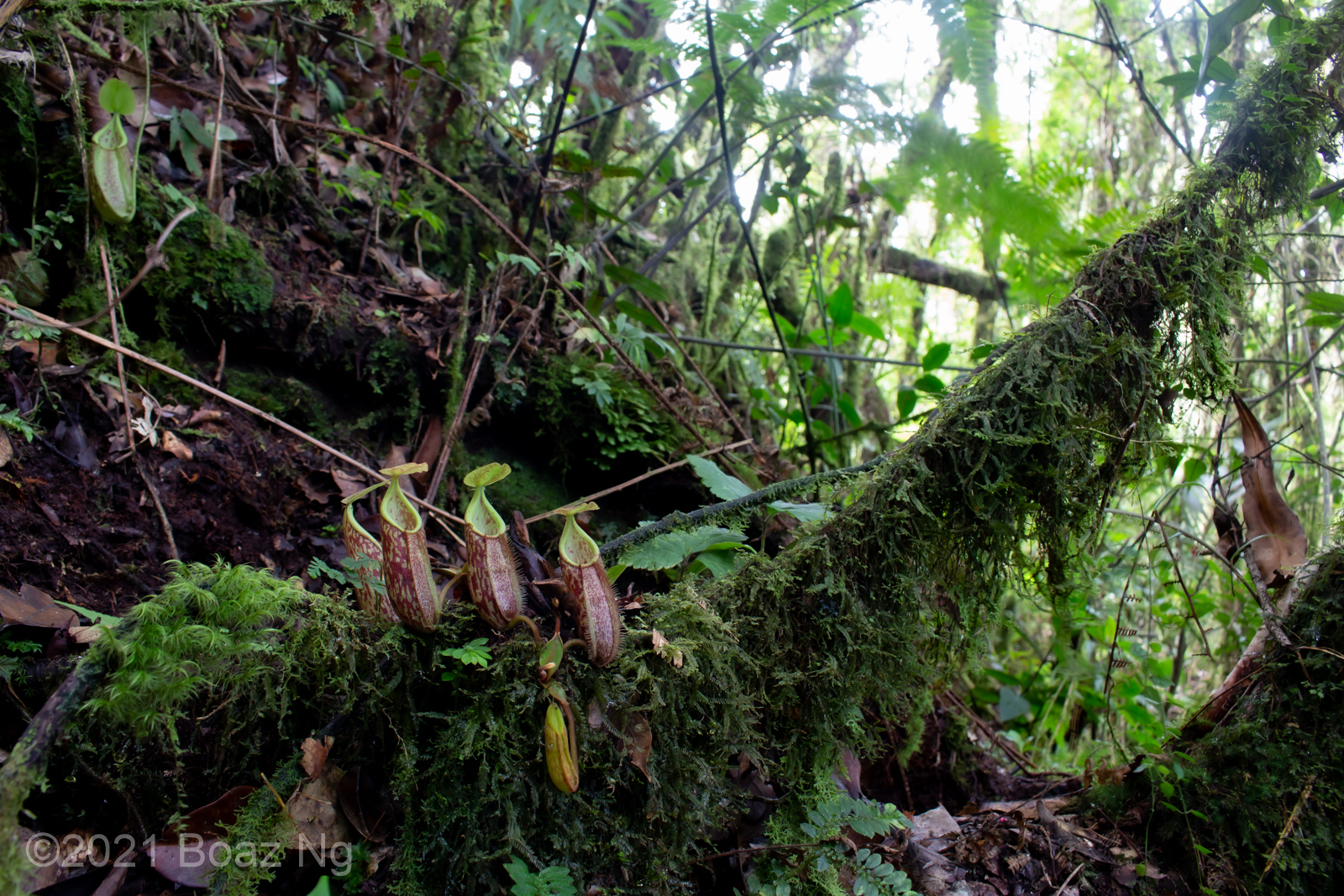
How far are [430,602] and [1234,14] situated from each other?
320 centimetres

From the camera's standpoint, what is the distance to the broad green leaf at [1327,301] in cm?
256

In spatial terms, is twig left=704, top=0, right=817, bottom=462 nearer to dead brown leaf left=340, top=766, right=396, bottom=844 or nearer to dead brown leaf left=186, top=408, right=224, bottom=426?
dead brown leaf left=186, top=408, right=224, bottom=426

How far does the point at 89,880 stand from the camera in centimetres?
124

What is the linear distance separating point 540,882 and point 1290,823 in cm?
193

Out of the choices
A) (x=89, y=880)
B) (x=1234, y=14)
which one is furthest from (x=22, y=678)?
(x=1234, y=14)

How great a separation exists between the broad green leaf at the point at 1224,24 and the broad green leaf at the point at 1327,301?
104 centimetres

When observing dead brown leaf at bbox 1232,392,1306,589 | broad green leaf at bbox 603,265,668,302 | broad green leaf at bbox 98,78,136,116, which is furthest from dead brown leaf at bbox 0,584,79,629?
dead brown leaf at bbox 1232,392,1306,589

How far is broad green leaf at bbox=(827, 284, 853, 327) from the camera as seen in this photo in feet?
12.4

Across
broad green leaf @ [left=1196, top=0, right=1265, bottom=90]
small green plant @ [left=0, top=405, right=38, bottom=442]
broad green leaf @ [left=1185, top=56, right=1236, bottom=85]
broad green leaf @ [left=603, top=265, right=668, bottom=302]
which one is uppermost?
broad green leaf @ [left=1196, top=0, right=1265, bottom=90]

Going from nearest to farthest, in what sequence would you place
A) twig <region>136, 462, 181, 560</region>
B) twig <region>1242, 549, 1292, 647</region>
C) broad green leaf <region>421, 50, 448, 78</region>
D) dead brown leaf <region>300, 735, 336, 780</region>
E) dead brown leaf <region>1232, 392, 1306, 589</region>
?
dead brown leaf <region>300, 735, 336, 780</region>, twig <region>1242, 549, 1292, 647</region>, twig <region>136, 462, 181, 560</region>, dead brown leaf <region>1232, 392, 1306, 589</region>, broad green leaf <region>421, 50, 448, 78</region>

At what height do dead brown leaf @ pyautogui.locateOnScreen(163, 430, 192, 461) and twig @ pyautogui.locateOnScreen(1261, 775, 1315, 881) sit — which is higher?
dead brown leaf @ pyautogui.locateOnScreen(163, 430, 192, 461)

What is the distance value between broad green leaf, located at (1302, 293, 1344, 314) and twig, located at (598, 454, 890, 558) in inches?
85.2

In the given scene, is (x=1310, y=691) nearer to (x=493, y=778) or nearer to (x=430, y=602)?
(x=493, y=778)

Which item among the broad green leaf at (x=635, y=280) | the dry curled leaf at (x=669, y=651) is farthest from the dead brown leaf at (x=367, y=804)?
the broad green leaf at (x=635, y=280)
